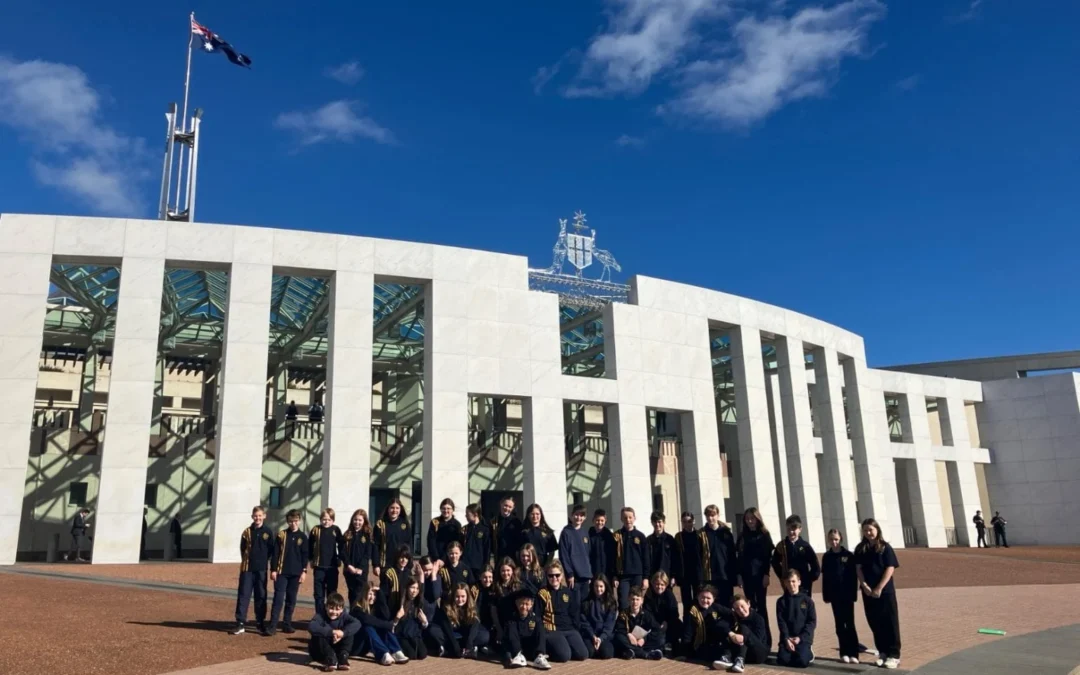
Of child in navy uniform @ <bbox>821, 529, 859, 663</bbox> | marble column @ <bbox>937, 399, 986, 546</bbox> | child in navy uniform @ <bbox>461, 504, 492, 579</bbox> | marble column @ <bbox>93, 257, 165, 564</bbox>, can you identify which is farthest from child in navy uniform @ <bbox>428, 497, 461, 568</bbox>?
marble column @ <bbox>937, 399, 986, 546</bbox>

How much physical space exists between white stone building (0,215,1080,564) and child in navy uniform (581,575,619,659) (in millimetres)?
15155

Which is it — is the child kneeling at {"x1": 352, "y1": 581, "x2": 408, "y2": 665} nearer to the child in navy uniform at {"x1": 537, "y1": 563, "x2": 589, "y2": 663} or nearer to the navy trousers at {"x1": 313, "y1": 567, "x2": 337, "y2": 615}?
the navy trousers at {"x1": 313, "y1": 567, "x2": 337, "y2": 615}

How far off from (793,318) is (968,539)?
1708cm

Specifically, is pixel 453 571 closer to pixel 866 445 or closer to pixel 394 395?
pixel 394 395

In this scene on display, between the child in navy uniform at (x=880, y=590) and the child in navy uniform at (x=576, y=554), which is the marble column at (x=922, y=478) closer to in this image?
the child in navy uniform at (x=880, y=590)

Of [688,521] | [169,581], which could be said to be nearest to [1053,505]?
[688,521]

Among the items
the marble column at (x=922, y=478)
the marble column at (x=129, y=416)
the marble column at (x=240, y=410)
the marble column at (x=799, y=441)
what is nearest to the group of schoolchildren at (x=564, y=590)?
the marble column at (x=240, y=410)

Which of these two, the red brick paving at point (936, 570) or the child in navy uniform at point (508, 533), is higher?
the child in navy uniform at point (508, 533)

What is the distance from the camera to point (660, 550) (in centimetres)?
1198

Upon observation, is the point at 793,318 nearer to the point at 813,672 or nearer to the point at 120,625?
the point at 813,672

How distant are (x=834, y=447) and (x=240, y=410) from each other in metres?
25.3

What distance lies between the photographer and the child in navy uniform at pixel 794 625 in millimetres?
10062

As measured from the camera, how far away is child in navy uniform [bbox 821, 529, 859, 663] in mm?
10344

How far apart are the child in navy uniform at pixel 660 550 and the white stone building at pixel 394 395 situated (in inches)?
582
